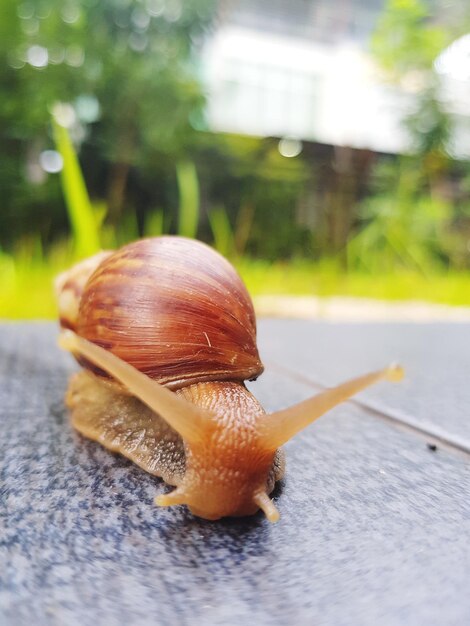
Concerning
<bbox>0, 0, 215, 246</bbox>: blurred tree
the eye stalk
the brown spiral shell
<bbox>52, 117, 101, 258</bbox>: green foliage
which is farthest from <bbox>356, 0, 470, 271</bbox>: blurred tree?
the eye stalk

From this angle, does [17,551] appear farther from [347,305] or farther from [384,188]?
[384,188]

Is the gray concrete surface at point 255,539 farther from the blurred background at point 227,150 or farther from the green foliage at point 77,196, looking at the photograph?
the blurred background at point 227,150

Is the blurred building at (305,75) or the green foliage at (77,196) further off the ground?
the blurred building at (305,75)

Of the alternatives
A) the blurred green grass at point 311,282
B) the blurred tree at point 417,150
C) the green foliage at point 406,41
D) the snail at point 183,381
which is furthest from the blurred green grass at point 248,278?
the green foliage at point 406,41

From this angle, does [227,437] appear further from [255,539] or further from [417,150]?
[417,150]

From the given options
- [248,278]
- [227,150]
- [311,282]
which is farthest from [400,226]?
[227,150]

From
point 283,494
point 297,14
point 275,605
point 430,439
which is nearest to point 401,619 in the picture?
point 275,605
